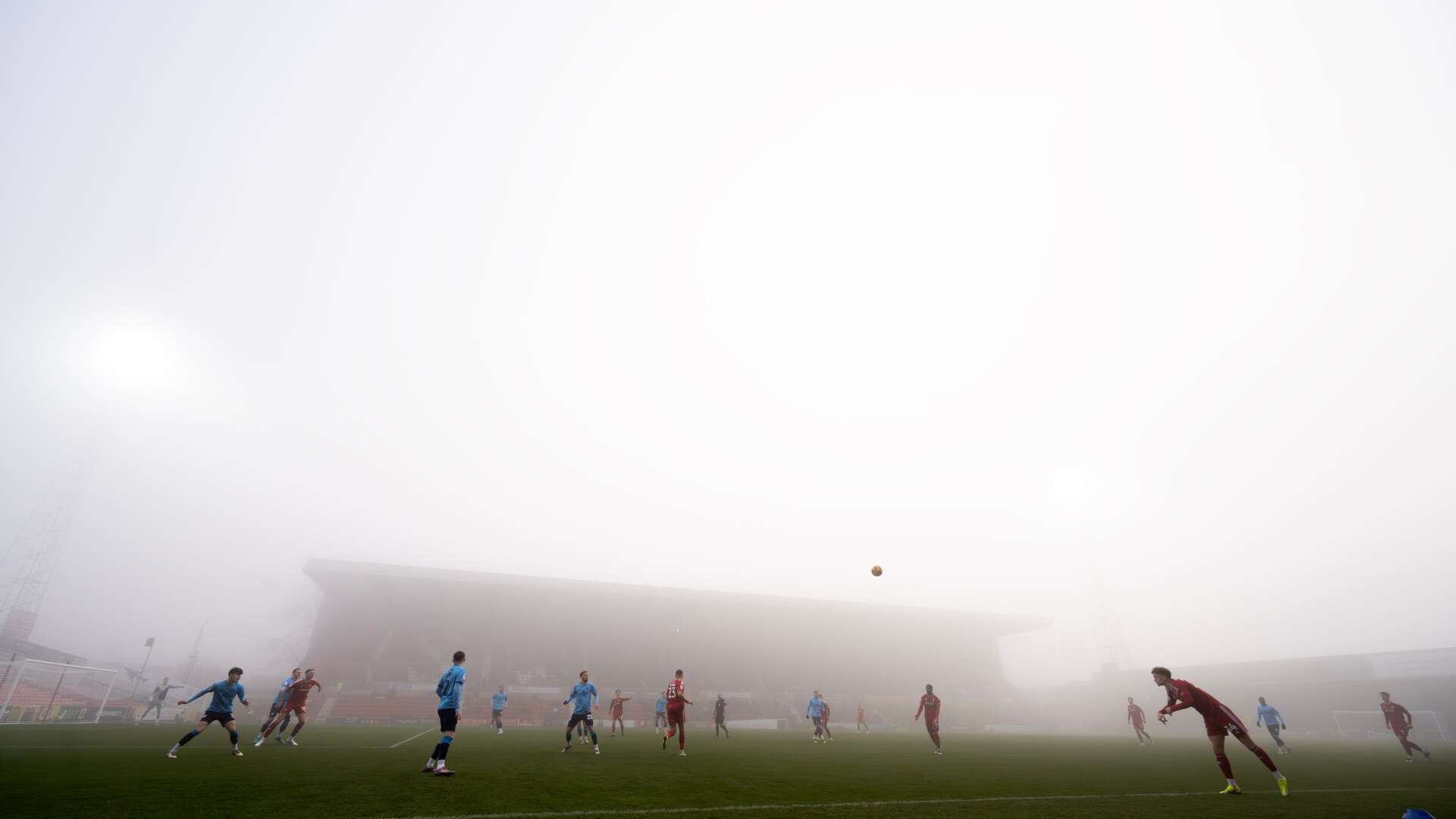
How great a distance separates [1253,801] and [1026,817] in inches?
175

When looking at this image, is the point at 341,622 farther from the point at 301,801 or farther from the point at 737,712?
the point at 301,801

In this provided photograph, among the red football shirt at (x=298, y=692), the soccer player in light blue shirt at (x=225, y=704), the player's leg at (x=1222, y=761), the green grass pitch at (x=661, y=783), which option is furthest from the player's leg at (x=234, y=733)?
the player's leg at (x=1222, y=761)

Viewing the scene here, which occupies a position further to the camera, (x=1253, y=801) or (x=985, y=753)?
(x=985, y=753)

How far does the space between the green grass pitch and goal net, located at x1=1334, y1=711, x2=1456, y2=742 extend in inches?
1541

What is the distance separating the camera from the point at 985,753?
54.3 feet

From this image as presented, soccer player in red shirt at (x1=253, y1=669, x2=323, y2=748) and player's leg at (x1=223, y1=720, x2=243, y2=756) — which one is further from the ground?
soccer player in red shirt at (x1=253, y1=669, x2=323, y2=748)

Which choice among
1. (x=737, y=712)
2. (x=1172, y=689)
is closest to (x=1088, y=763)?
(x=1172, y=689)

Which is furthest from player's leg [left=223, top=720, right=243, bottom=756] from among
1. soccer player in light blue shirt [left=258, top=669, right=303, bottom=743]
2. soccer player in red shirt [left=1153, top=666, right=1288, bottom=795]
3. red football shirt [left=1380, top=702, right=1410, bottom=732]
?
red football shirt [left=1380, top=702, right=1410, bottom=732]

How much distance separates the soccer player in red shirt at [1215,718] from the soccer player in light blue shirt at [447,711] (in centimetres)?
1147

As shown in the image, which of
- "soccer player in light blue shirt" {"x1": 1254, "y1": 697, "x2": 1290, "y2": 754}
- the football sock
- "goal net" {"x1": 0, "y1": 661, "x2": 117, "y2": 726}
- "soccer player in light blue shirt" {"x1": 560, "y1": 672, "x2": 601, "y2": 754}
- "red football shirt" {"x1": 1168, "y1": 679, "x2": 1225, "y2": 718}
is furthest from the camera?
"goal net" {"x1": 0, "y1": 661, "x2": 117, "y2": 726}

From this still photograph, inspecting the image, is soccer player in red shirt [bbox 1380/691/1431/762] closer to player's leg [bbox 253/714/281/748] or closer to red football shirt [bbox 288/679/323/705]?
red football shirt [bbox 288/679/323/705]

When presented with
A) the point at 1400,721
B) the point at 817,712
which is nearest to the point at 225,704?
the point at 817,712

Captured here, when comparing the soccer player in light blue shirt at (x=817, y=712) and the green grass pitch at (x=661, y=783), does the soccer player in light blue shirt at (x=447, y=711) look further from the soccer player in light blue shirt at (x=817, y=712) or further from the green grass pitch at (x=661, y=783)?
the soccer player in light blue shirt at (x=817, y=712)

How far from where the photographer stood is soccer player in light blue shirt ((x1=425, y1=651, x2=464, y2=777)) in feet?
31.7
